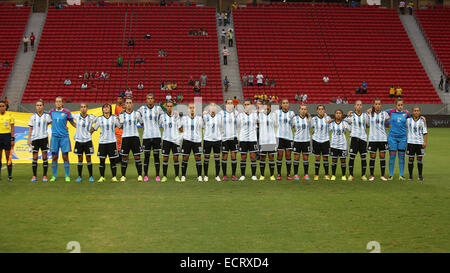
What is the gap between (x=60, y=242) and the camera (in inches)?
262

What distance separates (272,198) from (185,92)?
Result: 26674 mm

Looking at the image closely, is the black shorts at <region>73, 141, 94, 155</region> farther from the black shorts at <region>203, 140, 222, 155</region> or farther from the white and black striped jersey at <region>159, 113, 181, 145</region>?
the black shorts at <region>203, 140, 222, 155</region>

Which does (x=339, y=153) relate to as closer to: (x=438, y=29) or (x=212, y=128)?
(x=212, y=128)

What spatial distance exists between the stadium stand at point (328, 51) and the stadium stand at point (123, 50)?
3.46 metres

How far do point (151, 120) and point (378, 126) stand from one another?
592 cm

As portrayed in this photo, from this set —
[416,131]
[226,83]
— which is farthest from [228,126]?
[226,83]

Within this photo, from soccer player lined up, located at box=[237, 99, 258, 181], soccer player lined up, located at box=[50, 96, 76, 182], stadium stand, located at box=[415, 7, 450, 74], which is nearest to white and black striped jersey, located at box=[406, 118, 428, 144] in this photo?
soccer player lined up, located at box=[237, 99, 258, 181]

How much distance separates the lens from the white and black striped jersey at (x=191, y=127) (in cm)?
1198

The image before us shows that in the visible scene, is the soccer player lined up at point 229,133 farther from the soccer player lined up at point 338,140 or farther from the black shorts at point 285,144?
the soccer player lined up at point 338,140

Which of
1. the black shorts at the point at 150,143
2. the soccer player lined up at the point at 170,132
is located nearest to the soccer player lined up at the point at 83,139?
the black shorts at the point at 150,143

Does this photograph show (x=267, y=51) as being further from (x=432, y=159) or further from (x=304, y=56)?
(x=432, y=159)

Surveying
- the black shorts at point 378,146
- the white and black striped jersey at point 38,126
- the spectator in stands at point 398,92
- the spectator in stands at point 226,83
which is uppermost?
the spectator in stands at point 226,83

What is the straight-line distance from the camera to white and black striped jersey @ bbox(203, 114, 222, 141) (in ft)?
39.5

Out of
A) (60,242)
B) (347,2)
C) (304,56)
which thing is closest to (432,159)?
(60,242)
